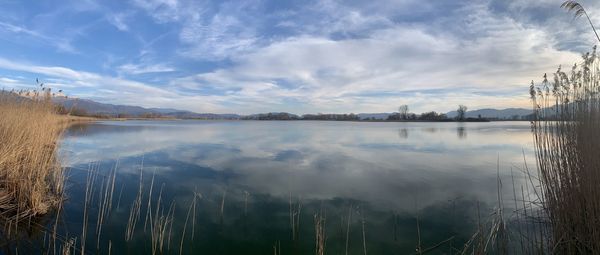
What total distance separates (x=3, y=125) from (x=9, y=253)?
3.32 metres

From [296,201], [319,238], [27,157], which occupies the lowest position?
[296,201]

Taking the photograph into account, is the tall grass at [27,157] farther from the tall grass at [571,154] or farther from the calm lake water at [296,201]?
the tall grass at [571,154]

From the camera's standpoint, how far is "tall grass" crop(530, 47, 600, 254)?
119 inches

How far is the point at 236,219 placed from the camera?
4918 mm

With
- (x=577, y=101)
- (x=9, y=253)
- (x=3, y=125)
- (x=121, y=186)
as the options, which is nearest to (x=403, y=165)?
(x=577, y=101)

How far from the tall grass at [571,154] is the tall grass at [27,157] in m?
6.61

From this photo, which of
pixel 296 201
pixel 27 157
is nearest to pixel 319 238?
pixel 296 201

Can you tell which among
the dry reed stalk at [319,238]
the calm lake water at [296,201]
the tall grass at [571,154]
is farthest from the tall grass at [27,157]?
the tall grass at [571,154]

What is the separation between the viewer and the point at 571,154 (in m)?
3.44

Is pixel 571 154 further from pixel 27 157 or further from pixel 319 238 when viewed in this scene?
pixel 27 157

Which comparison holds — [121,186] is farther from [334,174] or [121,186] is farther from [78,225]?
[334,174]

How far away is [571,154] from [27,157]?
26.6 feet

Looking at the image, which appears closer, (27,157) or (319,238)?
(319,238)

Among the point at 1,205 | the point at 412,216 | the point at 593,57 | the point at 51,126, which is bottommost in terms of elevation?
the point at 412,216
